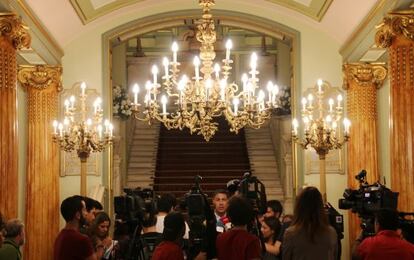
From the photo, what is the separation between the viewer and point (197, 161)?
66.8ft

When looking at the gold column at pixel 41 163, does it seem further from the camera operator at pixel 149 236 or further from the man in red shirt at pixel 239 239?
the man in red shirt at pixel 239 239

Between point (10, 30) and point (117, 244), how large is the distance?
3.53m

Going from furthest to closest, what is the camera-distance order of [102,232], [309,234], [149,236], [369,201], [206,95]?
[206,95] < [102,232] < [369,201] < [149,236] < [309,234]

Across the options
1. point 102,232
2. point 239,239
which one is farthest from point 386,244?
point 102,232

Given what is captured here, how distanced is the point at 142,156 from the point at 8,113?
11.0 meters

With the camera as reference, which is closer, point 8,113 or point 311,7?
point 8,113

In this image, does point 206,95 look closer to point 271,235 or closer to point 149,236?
point 271,235

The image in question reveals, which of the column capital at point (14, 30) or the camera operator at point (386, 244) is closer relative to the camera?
the camera operator at point (386, 244)

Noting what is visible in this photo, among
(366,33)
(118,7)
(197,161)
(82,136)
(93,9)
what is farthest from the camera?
(197,161)

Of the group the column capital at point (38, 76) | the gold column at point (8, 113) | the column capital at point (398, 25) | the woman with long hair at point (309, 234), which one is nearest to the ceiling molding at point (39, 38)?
the column capital at point (38, 76)

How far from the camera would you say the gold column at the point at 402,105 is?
9945 mm

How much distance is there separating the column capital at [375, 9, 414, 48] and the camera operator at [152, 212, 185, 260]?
4.89 meters

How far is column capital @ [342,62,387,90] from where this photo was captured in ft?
47.1

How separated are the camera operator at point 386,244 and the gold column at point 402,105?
10.9 ft
